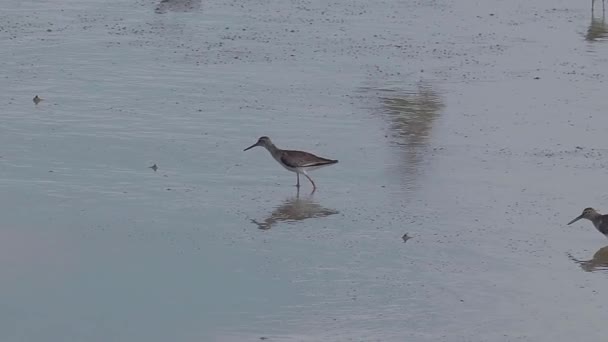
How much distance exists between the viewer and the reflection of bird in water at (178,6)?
21.2 meters

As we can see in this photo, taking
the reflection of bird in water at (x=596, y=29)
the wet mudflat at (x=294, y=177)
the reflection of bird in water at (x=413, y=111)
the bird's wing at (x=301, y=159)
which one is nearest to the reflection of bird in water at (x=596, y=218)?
the wet mudflat at (x=294, y=177)

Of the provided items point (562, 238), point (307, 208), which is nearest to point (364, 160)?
point (307, 208)

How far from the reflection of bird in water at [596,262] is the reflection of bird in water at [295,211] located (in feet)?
7.22

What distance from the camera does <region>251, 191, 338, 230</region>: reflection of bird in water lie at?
1137 cm

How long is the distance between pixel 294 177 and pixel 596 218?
3.25 metres

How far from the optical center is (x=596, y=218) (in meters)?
10.9

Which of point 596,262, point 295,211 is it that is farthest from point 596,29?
point 596,262

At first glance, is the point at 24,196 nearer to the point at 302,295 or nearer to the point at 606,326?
the point at 302,295

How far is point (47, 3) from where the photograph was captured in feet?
68.9

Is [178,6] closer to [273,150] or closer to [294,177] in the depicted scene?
[294,177]

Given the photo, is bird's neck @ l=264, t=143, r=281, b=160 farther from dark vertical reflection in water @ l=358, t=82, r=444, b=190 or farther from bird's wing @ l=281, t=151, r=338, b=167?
dark vertical reflection in water @ l=358, t=82, r=444, b=190

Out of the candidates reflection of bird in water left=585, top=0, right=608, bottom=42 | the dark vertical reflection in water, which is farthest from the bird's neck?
reflection of bird in water left=585, top=0, right=608, bottom=42

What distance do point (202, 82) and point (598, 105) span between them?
4.50 metres

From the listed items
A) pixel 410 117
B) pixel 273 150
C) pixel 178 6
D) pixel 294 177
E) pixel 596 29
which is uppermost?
pixel 273 150
